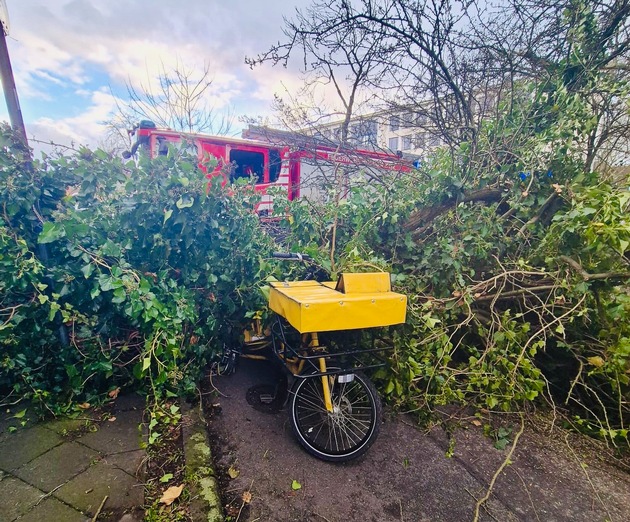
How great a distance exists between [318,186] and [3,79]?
381 centimetres

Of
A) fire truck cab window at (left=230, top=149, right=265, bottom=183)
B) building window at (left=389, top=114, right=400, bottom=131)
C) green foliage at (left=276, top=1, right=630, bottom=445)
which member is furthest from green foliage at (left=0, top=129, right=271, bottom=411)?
fire truck cab window at (left=230, top=149, right=265, bottom=183)

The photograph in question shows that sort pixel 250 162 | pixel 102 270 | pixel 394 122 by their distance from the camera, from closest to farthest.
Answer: pixel 102 270 → pixel 394 122 → pixel 250 162

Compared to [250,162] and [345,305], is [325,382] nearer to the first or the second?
[345,305]

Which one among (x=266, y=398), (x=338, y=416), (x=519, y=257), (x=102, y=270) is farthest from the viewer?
(x=266, y=398)

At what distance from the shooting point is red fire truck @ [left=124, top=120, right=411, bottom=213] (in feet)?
14.5

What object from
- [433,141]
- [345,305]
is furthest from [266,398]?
[433,141]

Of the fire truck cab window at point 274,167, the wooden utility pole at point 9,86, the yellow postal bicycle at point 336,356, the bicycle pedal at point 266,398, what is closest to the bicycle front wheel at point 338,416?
the yellow postal bicycle at point 336,356

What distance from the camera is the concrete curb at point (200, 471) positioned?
1788mm

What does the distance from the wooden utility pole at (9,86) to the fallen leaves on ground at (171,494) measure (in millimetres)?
2645

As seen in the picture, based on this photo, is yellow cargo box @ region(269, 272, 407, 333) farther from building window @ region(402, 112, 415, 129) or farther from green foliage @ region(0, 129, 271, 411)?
building window @ region(402, 112, 415, 129)

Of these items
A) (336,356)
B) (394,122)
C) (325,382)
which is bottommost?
(325,382)

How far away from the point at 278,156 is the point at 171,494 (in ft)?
22.4

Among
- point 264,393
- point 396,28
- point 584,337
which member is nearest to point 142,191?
point 264,393

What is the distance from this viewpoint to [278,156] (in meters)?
7.62
